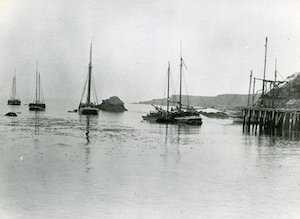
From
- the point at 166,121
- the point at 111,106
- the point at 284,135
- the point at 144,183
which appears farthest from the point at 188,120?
the point at 111,106

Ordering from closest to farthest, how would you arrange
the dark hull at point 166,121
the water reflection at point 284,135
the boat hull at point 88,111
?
the water reflection at point 284,135 → the dark hull at point 166,121 → the boat hull at point 88,111

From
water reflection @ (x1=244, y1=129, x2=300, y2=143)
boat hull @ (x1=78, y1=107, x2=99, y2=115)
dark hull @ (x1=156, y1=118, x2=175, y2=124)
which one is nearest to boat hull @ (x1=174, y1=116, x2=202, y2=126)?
dark hull @ (x1=156, y1=118, x2=175, y2=124)

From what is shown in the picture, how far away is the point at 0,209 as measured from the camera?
42.9 ft

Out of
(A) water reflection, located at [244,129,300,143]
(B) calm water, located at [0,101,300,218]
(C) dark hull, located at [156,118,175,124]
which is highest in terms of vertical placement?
(C) dark hull, located at [156,118,175,124]

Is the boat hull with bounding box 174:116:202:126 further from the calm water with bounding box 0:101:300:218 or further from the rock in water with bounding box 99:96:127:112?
the rock in water with bounding box 99:96:127:112

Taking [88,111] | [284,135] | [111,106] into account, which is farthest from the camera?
[111,106]

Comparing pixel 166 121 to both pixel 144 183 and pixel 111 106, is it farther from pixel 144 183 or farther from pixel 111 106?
pixel 111 106

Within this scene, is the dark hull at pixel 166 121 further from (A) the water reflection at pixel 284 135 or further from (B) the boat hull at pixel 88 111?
(B) the boat hull at pixel 88 111

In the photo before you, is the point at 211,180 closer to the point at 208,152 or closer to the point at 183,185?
the point at 183,185

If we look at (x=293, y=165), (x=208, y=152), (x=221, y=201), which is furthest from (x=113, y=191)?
(x=208, y=152)

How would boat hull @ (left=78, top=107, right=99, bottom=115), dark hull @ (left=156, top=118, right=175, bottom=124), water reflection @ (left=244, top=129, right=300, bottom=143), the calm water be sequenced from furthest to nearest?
boat hull @ (left=78, top=107, right=99, bottom=115)
dark hull @ (left=156, top=118, right=175, bottom=124)
water reflection @ (left=244, top=129, right=300, bottom=143)
the calm water

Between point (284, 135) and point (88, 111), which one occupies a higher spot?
point (88, 111)

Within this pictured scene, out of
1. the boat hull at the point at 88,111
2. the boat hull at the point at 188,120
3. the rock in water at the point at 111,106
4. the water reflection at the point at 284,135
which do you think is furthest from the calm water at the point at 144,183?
the rock in water at the point at 111,106

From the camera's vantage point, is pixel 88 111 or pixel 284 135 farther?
pixel 88 111
